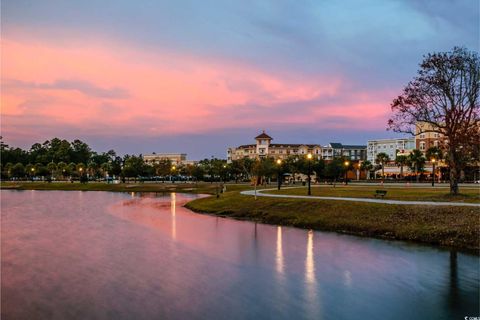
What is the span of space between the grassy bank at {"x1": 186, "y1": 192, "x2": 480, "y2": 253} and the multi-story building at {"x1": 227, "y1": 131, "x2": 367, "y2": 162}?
11859 cm

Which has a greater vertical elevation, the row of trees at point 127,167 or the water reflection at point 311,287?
the row of trees at point 127,167

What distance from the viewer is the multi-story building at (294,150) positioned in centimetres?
16438

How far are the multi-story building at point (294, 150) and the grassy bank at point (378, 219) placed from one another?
119 meters

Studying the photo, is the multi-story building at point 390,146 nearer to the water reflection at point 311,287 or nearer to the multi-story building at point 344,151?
the multi-story building at point 344,151

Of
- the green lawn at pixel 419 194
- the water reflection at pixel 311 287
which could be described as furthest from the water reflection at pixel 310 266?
the green lawn at pixel 419 194

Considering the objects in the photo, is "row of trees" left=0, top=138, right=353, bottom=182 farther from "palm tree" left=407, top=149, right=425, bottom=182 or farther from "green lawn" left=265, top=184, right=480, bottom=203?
"green lawn" left=265, top=184, right=480, bottom=203

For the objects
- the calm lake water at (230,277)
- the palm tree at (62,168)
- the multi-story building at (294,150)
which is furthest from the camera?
the multi-story building at (294,150)

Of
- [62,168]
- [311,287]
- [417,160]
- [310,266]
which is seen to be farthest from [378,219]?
[62,168]

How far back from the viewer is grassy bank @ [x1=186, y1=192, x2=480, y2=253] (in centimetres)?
2667

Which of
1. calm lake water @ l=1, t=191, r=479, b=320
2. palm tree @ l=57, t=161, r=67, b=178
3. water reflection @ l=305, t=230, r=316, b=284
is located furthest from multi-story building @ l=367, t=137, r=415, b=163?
water reflection @ l=305, t=230, r=316, b=284

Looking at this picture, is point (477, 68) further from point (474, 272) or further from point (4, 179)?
point (4, 179)

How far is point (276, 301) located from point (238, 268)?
5653 mm

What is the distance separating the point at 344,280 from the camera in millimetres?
19547

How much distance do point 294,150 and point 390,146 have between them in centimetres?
3547
